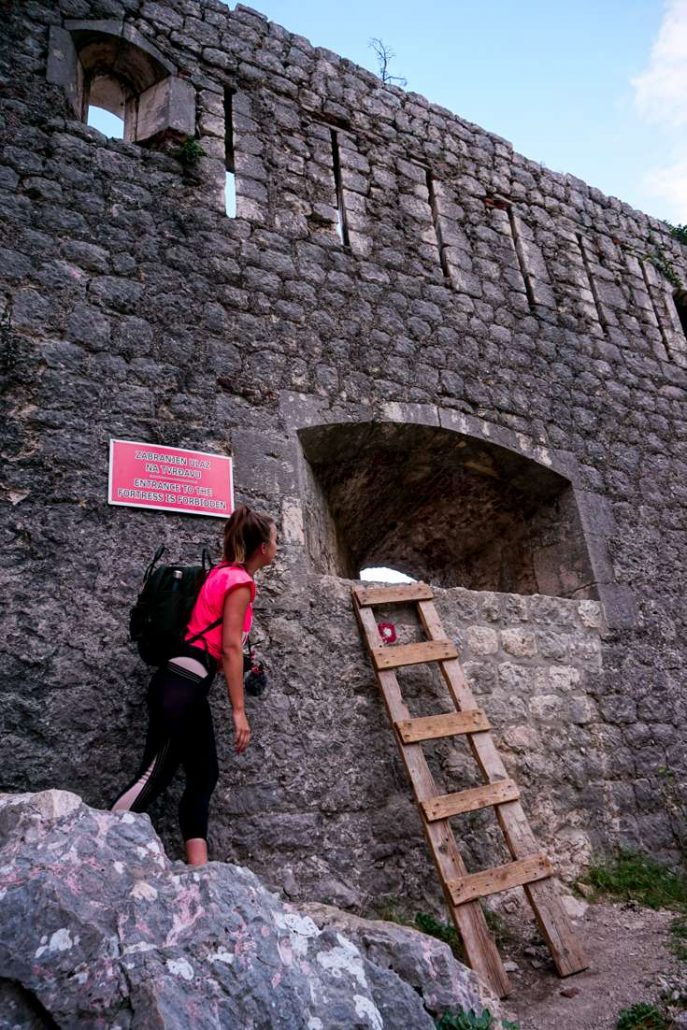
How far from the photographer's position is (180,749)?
8.11ft

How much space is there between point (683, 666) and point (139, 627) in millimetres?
3378

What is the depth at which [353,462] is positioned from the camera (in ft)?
14.2

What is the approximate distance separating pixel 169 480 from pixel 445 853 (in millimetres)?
1927

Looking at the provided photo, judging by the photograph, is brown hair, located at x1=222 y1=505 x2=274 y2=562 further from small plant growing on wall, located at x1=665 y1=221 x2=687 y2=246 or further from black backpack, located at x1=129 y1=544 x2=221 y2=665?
small plant growing on wall, located at x1=665 y1=221 x2=687 y2=246

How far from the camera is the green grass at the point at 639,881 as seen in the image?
130 inches

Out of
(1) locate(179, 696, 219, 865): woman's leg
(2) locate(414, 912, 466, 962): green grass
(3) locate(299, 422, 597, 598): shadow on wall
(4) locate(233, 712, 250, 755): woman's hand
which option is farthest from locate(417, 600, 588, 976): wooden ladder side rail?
(1) locate(179, 696, 219, 865): woman's leg

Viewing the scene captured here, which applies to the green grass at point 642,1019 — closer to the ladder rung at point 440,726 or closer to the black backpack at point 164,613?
the ladder rung at point 440,726

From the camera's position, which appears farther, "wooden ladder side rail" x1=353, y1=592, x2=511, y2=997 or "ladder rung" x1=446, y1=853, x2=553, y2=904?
"ladder rung" x1=446, y1=853, x2=553, y2=904

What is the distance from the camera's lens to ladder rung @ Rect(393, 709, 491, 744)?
3.10 meters

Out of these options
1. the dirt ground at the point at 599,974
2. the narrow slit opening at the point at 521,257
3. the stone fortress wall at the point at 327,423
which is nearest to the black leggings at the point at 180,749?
the stone fortress wall at the point at 327,423

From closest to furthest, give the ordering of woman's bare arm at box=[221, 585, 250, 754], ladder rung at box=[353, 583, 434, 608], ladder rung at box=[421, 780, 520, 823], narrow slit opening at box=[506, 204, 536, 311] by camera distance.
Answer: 1. woman's bare arm at box=[221, 585, 250, 754]
2. ladder rung at box=[421, 780, 520, 823]
3. ladder rung at box=[353, 583, 434, 608]
4. narrow slit opening at box=[506, 204, 536, 311]

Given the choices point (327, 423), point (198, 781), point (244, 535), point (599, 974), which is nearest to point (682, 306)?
point (327, 423)

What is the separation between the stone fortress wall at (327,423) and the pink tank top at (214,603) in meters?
0.50

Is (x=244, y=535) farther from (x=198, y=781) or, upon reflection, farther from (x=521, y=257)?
(x=521, y=257)
